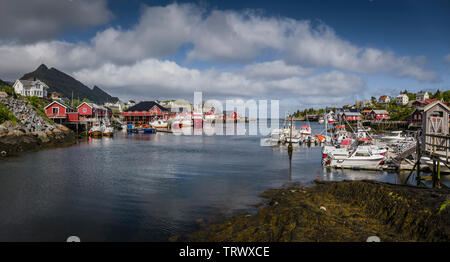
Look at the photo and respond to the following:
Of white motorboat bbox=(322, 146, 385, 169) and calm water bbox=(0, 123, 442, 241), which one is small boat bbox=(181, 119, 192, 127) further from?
white motorboat bbox=(322, 146, 385, 169)

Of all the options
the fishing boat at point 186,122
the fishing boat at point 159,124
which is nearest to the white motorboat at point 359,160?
the fishing boat at point 159,124

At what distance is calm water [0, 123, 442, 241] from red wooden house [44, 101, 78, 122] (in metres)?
41.6

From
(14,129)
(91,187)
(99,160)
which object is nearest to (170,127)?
(14,129)

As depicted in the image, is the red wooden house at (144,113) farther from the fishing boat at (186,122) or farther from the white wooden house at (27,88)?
the white wooden house at (27,88)

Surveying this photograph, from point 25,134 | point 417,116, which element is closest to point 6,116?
point 25,134

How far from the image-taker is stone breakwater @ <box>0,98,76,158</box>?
125 ft

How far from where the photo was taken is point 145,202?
17.1 metres

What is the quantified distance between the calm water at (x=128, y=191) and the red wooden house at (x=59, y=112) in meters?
41.6

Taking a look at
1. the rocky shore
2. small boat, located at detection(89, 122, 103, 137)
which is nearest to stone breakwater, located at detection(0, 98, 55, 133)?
small boat, located at detection(89, 122, 103, 137)

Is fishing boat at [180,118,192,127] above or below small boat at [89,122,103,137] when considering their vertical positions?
above

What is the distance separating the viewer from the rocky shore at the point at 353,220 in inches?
375

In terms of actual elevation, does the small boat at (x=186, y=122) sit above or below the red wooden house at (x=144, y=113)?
below

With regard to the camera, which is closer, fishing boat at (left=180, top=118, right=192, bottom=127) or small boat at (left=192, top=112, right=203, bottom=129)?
fishing boat at (left=180, top=118, right=192, bottom=127)
